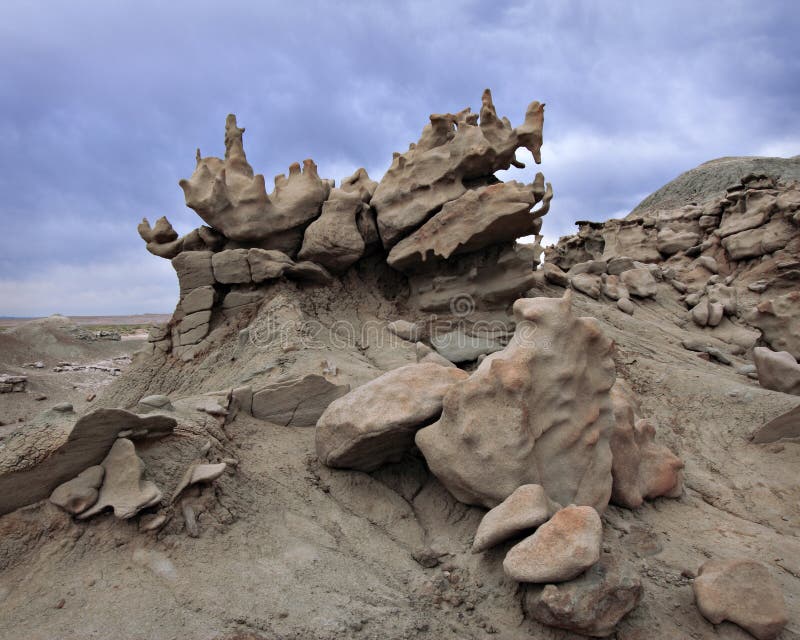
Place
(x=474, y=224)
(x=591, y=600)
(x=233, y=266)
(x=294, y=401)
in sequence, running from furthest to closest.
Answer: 1. (x=233, y=266)
2. (x=474, y=224)
3. (x=294, y=401)
4. (x=591, y=600)

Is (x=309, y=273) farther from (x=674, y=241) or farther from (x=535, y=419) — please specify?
(x=674, y=241)

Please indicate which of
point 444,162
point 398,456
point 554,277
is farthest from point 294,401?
point 554,277

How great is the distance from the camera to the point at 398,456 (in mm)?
→ 3816

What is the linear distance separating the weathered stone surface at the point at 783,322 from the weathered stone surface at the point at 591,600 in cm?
731

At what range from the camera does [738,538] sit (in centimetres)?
358

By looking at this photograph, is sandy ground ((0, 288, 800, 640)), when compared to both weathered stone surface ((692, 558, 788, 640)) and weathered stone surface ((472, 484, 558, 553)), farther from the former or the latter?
weathered stone surface ((472, 484, 558, 553))

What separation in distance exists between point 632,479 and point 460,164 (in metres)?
4.66

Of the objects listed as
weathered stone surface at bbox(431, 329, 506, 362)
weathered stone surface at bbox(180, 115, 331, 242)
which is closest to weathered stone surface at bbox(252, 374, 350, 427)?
weathered stone surface at bbox(431, 329, 506, 362)

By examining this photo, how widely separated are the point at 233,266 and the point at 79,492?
167 inches

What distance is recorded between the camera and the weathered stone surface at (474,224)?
631cm

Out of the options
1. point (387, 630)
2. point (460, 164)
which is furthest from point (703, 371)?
point (387, 630)

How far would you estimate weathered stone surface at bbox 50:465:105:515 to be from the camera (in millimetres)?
2650

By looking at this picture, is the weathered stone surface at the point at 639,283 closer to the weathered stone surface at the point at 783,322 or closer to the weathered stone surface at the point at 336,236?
the weathered stone surface at the point at 783,322

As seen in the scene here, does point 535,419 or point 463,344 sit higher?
point 463,344
